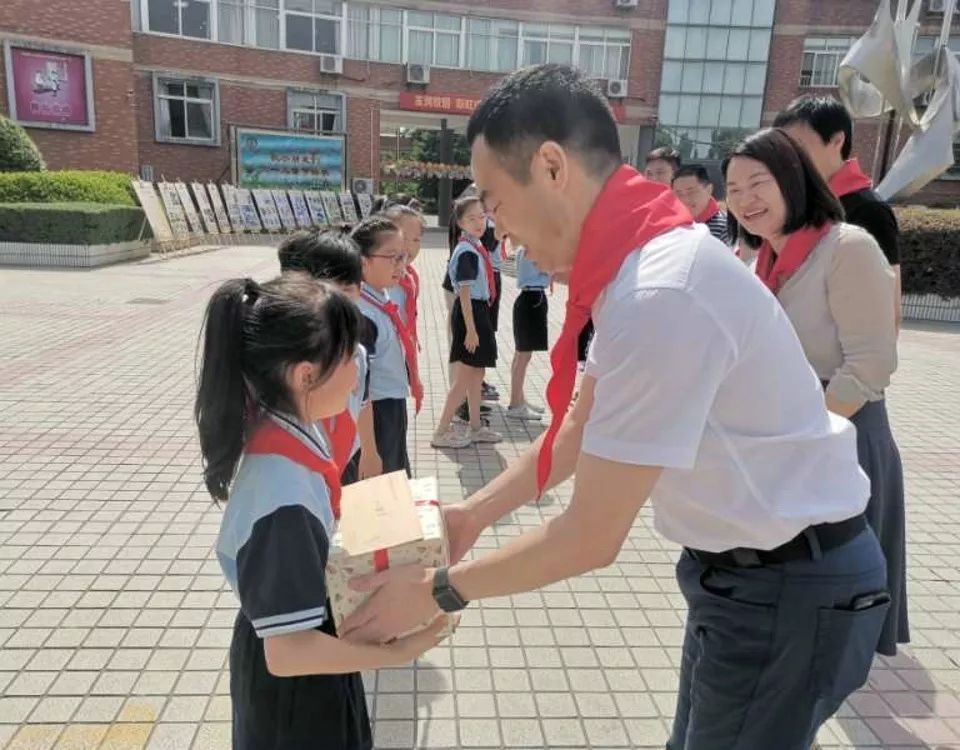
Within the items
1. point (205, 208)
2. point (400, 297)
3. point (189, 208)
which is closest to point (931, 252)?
point (400, 297)

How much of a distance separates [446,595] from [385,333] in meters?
1.97

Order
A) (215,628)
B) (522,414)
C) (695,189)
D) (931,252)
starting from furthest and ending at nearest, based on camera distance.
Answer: (931,252)
(522,414)
(695,189)
(215,628)

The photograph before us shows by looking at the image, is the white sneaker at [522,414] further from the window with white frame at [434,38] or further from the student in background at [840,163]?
the window with white frame at [434,38]

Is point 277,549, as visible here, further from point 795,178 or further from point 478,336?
point 478,336

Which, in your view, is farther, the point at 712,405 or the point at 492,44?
the point at 492,44

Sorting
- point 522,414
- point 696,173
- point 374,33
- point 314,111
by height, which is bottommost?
point 522,414

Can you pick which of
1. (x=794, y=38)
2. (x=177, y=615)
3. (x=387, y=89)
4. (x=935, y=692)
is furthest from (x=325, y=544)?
(x=794, y=38)

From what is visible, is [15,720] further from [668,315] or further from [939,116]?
[939,116]

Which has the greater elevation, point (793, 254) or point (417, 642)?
point (793, 254)

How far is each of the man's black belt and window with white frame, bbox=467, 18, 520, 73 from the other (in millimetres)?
26099

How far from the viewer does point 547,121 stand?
1.14m

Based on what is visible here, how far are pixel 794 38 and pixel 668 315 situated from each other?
28741mm

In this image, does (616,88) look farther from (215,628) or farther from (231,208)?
(215,628)

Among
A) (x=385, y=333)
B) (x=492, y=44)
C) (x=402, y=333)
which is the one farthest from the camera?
(x=492, y=44)
